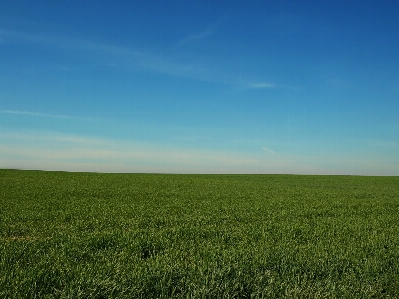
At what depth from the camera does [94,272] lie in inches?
203

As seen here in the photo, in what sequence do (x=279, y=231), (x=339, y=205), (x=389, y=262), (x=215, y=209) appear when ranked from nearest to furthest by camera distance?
(x=389, y=262) → (x=279, y=231) → (x=215, y=209) → (x=339, y=205)

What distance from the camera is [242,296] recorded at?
4.83 m

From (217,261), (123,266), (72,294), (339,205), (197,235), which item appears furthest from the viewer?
(339,205)

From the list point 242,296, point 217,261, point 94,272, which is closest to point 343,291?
point 242,296

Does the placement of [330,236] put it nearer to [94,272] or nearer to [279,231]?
[279,231]

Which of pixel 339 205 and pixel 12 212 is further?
pixel 339 205

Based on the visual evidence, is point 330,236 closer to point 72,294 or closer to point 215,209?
point 215,209

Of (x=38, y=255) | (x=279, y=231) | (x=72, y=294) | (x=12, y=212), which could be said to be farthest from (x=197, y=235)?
(x=12, y=212)

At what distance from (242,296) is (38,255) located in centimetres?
379

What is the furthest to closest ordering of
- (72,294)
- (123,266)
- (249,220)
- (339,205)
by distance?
1. (339,205)
2. (249,220)
3. (123,266)
4. (72,294)

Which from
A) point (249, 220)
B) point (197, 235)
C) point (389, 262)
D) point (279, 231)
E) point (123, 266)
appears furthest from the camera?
point (249, 220)

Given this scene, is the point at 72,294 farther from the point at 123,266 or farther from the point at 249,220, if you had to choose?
the point at 249,220

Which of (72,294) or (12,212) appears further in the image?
(12,212)

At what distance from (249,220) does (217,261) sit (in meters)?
5.44
